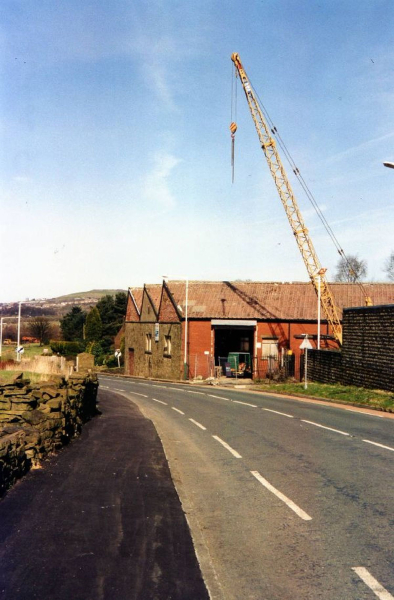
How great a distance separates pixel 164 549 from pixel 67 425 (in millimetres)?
7600

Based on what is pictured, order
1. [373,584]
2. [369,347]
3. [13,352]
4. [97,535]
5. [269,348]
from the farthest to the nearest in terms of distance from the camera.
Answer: [13,352], [269,348], [369,347], [97,535], [373,584]

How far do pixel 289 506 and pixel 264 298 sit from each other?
42.7m

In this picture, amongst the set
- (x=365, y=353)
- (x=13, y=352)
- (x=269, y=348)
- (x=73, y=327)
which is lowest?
(x=13, y=352)

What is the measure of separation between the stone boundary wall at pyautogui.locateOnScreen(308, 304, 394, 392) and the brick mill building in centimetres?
1140

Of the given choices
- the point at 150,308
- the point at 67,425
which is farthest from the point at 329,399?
the point at 150,308

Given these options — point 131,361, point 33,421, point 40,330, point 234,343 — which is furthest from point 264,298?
point 40,330

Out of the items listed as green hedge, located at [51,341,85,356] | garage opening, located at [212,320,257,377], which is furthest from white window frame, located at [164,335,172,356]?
green hedge, located at [51,341,85,356]

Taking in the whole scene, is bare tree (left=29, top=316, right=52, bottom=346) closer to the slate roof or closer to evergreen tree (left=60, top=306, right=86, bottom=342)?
evergreen tree (left=60, top=306, right=86, bottom=342)

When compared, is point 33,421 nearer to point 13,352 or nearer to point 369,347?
point 369,347

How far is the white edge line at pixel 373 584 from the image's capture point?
5.17m

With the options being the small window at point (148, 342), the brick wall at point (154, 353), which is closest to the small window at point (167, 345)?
the brick wall at point (154, 353)

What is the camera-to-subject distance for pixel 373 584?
5434mm

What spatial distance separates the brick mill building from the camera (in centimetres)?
4766

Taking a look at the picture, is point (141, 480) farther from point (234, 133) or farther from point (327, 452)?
point (234, 133)
